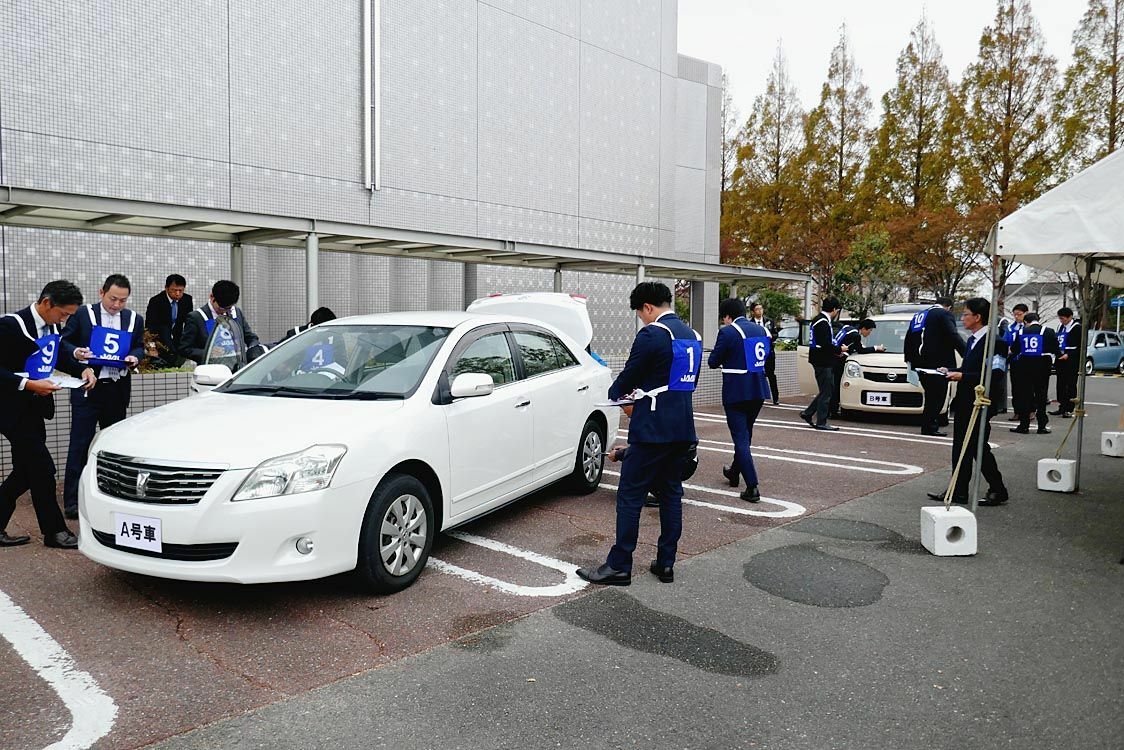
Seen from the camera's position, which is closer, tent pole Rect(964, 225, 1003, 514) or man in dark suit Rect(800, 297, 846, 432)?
tent pole Rect(964, 225, 1003, 514)

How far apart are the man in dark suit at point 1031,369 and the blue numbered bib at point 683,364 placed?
9094 millimetres

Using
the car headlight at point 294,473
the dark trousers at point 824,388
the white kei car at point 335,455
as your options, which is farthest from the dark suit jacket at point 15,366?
the dark trousers at point 824,388

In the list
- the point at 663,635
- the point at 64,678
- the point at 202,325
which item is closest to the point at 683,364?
the point at 663,635

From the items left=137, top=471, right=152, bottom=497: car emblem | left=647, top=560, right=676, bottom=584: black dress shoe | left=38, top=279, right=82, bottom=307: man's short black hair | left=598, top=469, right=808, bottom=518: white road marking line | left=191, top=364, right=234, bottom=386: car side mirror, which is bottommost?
left=598, top=469, right=808, bottom=518: white road marking line

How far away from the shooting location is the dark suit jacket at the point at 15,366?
16.0ft

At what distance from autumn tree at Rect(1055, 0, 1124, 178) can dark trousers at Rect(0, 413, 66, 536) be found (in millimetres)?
29857

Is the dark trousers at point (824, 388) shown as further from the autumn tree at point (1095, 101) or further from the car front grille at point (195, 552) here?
the autumn tree at point (1095, 101)

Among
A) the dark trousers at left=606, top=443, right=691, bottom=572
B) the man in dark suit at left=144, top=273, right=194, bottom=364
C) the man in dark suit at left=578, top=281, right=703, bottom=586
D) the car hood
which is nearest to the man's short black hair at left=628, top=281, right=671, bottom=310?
the man in dark suit at left=578, top=281, right=703, bottom=586

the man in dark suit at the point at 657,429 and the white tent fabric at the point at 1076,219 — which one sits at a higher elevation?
the white tent fabric at the point at 1076,219

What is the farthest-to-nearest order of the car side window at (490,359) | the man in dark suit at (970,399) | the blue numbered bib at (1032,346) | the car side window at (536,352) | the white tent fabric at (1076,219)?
the blue numbered bib at (1032,346) < the man in dark suit at (970,399) < the car side window at (536,352) < the car side window at (490,359) < the white tent fabric at (1076,219)

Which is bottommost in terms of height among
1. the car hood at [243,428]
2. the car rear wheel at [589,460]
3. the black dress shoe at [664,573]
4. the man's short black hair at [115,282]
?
the black dress shoe at [664,573]

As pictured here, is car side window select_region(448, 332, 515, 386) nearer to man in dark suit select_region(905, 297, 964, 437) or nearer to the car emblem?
the car emblem

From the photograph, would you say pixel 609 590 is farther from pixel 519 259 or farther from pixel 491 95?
pixel 491 95

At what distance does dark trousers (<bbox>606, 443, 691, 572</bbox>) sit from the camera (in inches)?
181
